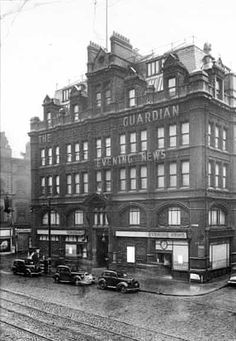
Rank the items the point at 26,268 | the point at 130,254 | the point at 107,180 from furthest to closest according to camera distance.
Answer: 1. the point at 107,180
2. the point at 130,254
3. the point at 26,268

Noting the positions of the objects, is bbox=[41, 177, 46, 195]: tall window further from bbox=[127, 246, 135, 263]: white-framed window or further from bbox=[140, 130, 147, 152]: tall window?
bbox=[140, 130, 147, 152]: tall window

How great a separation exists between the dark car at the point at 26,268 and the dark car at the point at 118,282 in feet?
27.8

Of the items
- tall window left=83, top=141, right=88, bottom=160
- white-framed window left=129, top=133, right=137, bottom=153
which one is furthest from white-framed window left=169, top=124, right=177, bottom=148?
tall window left=83, top=141, right=88, bottom=160

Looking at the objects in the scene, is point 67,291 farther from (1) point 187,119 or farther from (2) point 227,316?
(1) point 187,119

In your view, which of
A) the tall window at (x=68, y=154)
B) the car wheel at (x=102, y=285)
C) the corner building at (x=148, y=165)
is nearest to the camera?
the car wheel at (x=102, y=285)

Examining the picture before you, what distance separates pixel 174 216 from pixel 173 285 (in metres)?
6.10

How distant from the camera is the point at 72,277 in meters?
30.9

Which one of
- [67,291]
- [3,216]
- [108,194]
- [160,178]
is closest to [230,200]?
[160,178]

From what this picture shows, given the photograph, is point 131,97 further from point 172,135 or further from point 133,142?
point 172,135

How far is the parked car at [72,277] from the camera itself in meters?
30.7

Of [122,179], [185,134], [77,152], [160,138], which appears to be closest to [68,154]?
[77,152]

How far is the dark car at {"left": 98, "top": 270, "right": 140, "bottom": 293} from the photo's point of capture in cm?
2756

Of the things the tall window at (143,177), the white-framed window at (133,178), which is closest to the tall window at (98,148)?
the white-framed window at (133,178)

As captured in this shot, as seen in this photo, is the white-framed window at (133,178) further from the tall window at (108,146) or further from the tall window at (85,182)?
the tall window at (85,182)
